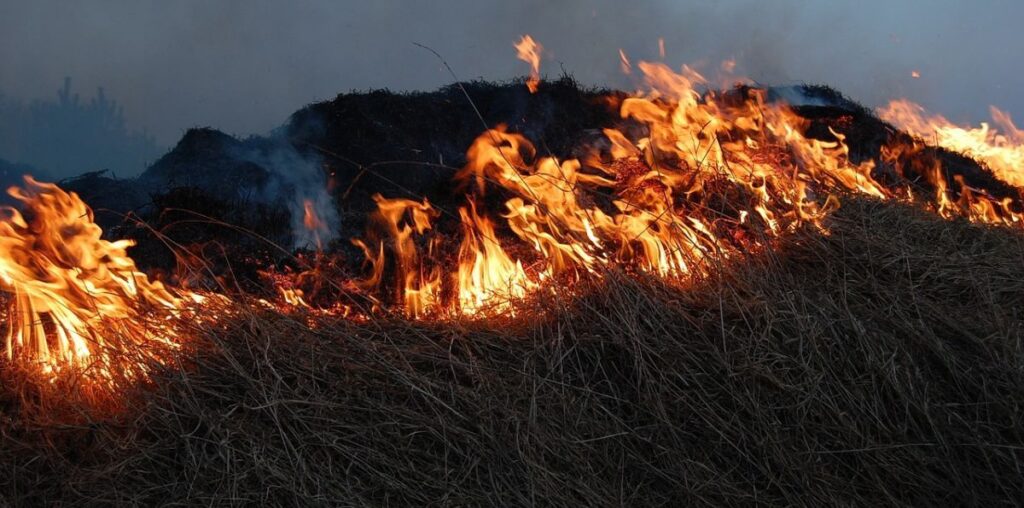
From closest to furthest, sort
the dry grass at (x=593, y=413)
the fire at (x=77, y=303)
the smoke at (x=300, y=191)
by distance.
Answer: the dry grass at (x=593, y=413) < the fire at (x=77, y=303) < the smoke at (x=300, y=191)

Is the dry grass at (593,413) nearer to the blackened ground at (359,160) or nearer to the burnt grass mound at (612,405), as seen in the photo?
the burnt grass mound at (612,405)

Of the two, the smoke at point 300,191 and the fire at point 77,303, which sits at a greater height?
the smoke at point 300,191

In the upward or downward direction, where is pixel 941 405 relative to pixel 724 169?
downward

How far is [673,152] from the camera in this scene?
4949 millimetres

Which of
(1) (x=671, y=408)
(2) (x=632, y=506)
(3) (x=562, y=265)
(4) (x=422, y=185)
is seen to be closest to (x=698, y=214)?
(3) (x=562, y=265)

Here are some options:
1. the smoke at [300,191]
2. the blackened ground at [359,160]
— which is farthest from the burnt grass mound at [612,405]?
the smoke at [300,191]

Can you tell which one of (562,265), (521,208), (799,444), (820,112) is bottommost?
(799,444)

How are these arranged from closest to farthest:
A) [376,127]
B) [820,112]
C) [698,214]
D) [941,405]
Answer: [941,405] < [698,214] < [376,127] < [820,112]

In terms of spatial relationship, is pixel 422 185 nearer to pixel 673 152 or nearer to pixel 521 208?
pixel 673 152

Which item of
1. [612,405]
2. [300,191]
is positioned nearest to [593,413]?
[612,405]

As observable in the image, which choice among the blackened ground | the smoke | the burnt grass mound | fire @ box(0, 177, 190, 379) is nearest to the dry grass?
the burnt grass mound

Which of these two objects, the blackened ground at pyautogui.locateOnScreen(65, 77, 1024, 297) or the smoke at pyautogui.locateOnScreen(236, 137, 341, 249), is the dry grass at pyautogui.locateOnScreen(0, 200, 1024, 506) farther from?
the smoke at pyautogui.locateOnScreen(236, 137, 341, 249)

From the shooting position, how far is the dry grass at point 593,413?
8.07 feet

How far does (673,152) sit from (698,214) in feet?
3.20
